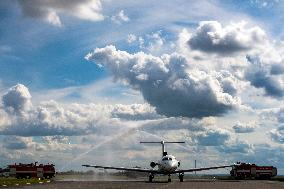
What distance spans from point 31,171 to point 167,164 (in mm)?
74905

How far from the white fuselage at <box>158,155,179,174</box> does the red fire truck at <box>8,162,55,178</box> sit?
7138 cm

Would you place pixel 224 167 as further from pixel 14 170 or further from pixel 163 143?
pixel 14 170

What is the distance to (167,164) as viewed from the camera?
8775cm

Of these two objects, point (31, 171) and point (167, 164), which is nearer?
point (167, 164)

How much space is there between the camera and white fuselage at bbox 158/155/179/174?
87.8 meters

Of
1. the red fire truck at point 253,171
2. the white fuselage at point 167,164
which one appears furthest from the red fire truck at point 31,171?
the white fuselage at point 167,164

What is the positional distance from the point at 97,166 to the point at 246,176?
7345cm

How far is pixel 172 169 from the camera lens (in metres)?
88.2

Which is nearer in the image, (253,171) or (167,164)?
(167,164)

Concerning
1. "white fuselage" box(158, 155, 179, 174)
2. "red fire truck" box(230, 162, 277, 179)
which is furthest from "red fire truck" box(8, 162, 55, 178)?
"white fuselage" box(158, 155, 179, 174)

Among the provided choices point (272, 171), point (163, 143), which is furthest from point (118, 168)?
point (272, 171)

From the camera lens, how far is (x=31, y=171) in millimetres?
149875

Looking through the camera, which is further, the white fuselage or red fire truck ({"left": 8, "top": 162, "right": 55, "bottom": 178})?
red fire truck ({"left": 8, "top": 162, "right": 55, "bottom": 178})

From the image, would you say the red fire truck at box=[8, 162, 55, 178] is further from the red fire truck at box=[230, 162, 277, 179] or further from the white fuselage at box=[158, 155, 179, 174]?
the white fuselage at box=[158, 155, 179, 174]
